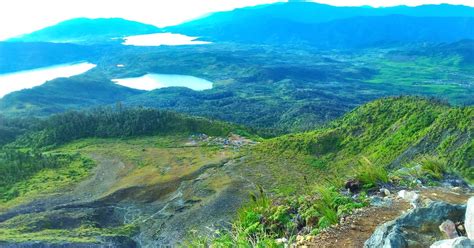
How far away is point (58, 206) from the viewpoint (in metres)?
61.2

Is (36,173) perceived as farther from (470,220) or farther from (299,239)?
(470,220)

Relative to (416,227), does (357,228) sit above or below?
below

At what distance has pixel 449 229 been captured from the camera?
1142 cm

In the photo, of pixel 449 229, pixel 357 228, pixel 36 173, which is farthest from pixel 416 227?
pixel 36 173

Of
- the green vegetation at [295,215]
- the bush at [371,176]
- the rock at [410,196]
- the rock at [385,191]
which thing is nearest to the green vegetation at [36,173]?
the green vegetation at [295,215]

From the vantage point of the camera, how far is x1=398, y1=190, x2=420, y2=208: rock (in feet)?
49.4

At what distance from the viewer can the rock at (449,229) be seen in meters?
11.3

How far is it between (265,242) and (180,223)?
1752 inches

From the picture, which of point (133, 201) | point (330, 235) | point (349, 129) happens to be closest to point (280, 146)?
point (349, 129)

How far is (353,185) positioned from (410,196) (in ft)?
7.54

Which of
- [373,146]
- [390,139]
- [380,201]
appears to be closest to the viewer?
[380,201]

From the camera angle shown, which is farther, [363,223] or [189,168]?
[189,168]

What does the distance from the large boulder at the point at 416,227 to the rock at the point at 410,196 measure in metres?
2.60

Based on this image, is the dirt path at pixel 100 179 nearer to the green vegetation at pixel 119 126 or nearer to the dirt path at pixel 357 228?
the green vegetation at pixel 119 126
